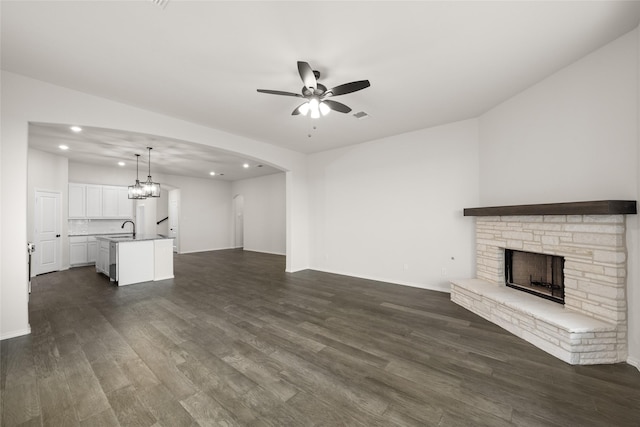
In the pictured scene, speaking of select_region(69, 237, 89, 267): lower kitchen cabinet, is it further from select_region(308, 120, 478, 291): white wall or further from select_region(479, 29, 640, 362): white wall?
select_region(479, 29, 640, 362): white wall

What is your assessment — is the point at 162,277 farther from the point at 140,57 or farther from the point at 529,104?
the point at 529,104

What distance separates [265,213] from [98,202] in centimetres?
512

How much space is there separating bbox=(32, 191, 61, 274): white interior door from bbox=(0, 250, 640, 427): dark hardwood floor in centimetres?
303

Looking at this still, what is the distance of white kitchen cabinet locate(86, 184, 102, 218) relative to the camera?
23.5 feet

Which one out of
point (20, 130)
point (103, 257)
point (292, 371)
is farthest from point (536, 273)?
point (103, 257)

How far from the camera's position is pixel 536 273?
333 cm

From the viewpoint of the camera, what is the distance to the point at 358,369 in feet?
7.29

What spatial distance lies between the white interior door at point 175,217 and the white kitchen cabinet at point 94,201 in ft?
7.85

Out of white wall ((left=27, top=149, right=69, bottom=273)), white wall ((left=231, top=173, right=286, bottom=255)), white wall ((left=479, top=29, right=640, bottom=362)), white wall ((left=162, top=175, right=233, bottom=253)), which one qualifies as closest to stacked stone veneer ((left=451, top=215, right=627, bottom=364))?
white wall ((left=479, top=29, right=640, bottom=362))

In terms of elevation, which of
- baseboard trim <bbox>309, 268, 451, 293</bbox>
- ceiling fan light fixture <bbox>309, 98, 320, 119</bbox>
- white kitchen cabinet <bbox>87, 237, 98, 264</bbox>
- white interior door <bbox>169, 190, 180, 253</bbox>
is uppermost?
ceiling fan light fixture <bbox>309, 98, 320, 119</bbox>

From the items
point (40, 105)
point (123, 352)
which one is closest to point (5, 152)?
point (40, 105)

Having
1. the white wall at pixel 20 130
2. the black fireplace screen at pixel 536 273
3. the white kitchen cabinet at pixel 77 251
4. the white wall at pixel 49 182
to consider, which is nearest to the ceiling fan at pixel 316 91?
the white wall at pixel 20 130

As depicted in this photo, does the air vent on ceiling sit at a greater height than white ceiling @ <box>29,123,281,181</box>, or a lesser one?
greater

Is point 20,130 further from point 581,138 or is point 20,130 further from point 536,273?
point 536,273
